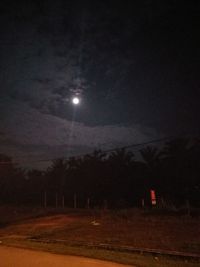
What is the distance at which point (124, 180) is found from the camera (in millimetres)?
50750

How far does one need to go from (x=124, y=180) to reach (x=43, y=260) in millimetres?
38189

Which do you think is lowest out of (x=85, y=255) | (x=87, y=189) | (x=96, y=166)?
(x=85, y=255)

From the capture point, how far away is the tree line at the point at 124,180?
45656 mm

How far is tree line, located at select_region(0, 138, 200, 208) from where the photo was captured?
150ft

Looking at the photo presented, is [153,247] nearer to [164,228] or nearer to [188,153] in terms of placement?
[164,228]

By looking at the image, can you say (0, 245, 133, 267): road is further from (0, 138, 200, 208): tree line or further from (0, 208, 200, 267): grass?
(0, 138, 200, 208): tree line

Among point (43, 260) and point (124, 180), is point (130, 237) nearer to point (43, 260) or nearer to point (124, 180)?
point (43, 260)

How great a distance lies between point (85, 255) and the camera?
1406cm

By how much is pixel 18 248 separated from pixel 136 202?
32.9m

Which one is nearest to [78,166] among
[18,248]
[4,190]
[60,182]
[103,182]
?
[60,182]

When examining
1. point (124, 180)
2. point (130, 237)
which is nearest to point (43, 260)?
point (130, 237)

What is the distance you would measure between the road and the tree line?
85.9 ft

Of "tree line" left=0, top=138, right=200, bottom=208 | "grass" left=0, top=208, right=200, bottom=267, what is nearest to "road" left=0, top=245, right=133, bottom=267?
"grass" left=0, top=208, right=200, bottom=267

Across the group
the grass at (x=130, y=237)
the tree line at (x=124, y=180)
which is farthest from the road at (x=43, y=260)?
the tree line at (x=124, y=180)
